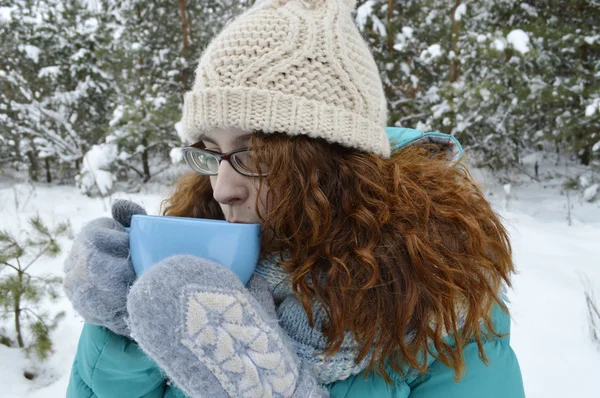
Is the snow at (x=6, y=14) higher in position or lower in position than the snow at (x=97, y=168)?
higher

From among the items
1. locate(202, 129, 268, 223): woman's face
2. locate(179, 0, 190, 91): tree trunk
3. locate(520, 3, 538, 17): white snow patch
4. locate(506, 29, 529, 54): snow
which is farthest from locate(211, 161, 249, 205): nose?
locate(520, 3, 538, 17): white snow patch

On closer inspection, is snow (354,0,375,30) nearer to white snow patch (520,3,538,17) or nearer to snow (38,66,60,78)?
white snow patch (520,3,538,17)

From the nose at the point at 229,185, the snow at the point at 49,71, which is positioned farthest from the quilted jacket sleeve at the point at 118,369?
the snow at the point at 49,71

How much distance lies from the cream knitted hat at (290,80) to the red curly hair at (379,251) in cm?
6

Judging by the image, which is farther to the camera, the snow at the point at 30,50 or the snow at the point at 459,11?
the snow at the point at 30,50

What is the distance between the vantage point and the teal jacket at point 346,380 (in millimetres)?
933

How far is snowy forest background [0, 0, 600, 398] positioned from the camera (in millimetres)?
2627

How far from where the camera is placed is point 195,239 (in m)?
0.85

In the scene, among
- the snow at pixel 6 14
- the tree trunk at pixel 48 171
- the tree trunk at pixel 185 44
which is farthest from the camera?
the tree trunk at pixel 48 171

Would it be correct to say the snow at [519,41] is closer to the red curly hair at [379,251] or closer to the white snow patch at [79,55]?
the red curly hair at [379,251]

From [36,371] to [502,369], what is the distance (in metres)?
2.85

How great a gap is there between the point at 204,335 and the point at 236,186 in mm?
437

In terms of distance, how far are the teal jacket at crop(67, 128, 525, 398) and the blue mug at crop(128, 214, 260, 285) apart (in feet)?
0.85

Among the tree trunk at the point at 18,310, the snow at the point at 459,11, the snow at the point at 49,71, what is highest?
the snow at the point at 459,11
